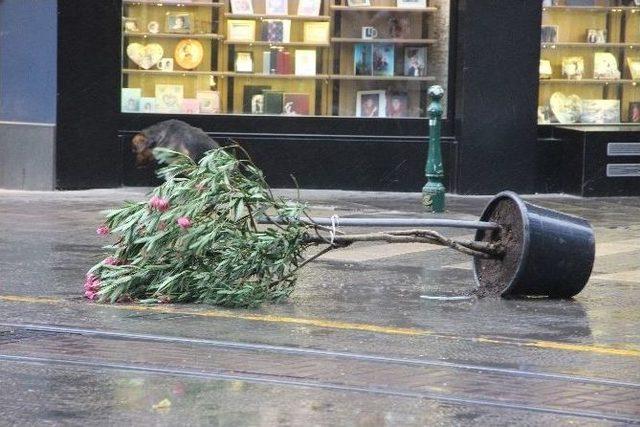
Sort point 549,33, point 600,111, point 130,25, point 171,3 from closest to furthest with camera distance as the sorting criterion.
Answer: point 130,25, point 171,3, point 549,33, point 600,111

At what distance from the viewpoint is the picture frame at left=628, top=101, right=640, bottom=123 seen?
19031mm

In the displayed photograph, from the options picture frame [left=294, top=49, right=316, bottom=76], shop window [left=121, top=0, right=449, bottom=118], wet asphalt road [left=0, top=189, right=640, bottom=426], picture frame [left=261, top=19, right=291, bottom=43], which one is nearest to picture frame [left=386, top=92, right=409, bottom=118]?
shop window [left=121, top=0, right=449, bottom=118]

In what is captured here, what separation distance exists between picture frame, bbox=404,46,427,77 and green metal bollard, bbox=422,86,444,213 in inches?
89.6

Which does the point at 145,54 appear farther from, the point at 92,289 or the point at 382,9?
the point at 92,289

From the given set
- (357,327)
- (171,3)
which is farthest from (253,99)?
(357,327)

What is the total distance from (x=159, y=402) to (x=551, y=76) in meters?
13.2

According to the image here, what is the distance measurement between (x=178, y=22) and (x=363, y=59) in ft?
8.40

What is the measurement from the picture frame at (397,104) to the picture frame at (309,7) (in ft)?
4.97

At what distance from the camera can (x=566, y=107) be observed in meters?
18.8

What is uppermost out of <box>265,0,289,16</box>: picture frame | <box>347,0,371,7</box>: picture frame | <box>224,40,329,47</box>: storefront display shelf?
<box>347,0,371,7</box>: picture frame

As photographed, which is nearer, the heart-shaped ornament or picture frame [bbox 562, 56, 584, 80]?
the heart-shaped ornament

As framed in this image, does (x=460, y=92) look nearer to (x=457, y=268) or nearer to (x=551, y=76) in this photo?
(x=551, y=76)

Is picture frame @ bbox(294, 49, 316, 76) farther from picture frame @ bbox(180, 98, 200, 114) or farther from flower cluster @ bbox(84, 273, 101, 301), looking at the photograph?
flower cluster @ bbox(84, 273, 101, 301)

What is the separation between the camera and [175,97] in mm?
18266
